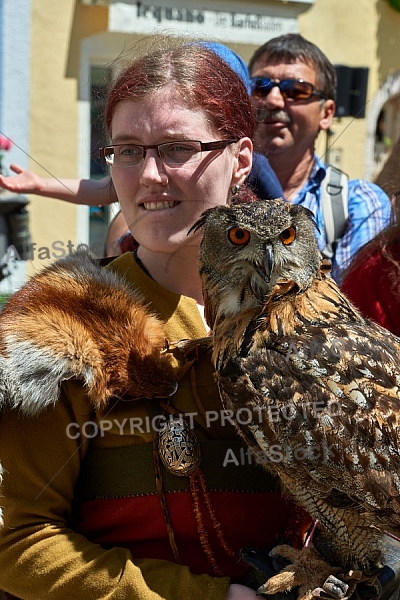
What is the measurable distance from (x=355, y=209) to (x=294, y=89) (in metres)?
0.62

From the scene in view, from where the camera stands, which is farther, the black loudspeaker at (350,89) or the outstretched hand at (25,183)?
the black loudspeaker at (350,89)

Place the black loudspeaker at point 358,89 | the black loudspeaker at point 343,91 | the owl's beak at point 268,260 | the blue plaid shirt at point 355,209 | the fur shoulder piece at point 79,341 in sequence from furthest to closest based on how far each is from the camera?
the black loudspeaker at point 358,89 → the black loudspeaker at point 343,91 → the blue plaid shirt at point 355,209 → the owl's beak at point 268,260 → the fur shoulder piece at point 79,341

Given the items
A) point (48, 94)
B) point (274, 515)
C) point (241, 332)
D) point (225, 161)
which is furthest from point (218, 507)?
point (48, 94)

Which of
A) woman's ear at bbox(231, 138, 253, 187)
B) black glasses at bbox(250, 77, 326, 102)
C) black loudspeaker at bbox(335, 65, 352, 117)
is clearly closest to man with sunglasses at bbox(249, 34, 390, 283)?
black glasses at bbox(250, 77, 326, 102)

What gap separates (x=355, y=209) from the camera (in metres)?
3.24

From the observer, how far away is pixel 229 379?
1584 millimetres

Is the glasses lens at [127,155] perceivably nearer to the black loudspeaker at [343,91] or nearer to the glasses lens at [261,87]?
the glasses lens at [261,87]

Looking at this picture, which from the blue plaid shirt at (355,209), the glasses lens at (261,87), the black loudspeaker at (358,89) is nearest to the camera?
the blue plaid shirt at (355,209)

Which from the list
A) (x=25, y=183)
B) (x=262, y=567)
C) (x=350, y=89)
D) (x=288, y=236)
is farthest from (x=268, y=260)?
(x=350, y=89)

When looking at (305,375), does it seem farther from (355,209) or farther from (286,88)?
(286,88)

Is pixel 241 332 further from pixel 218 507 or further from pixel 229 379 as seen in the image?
pixel 218 507

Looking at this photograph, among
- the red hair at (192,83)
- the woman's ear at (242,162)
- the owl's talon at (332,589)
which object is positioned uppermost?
the red hair at (192,83)

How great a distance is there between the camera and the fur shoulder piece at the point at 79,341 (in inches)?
59.1

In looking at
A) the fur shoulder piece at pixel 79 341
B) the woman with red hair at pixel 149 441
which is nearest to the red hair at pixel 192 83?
the woman with red hair at pixel 149 441
